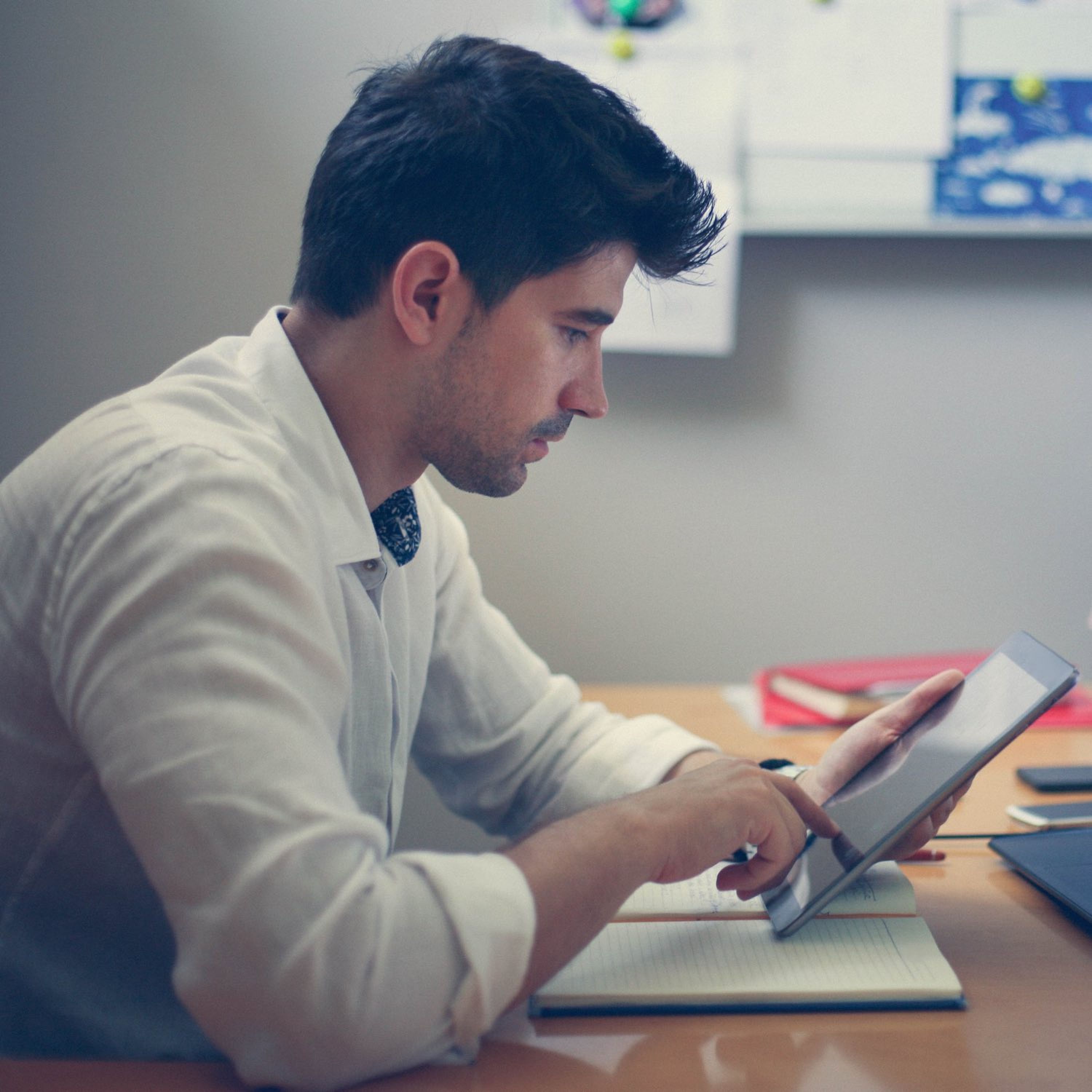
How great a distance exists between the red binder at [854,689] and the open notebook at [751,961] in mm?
436

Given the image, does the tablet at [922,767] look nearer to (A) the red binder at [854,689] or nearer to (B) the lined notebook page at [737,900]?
(B) the lined notebook page at [737,900]

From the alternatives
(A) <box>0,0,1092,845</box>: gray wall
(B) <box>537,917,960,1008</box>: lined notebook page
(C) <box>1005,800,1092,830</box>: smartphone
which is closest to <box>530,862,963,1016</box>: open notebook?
(B) <box>537,917,960,1008</box>: lined notebook page

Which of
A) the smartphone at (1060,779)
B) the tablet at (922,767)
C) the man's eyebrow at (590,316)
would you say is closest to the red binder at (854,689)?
the smartphone at (1060,779)

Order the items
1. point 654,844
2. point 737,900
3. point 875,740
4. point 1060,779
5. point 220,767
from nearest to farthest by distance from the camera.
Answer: point 220,767 < point 654,844 < point 737,900 < point 875,740 < point 1060,779

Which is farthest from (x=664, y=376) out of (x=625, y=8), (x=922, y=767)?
(x=922, y=767)

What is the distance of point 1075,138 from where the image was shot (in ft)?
4.71

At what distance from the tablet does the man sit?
3 centimetres

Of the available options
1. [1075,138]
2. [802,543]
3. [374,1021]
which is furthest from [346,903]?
[1075,138]

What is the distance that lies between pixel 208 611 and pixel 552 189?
1.37 feet

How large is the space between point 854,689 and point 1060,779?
24 cm

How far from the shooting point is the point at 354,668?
0.81 meters

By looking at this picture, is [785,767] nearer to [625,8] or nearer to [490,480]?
[490,480]

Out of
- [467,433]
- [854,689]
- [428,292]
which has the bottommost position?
[854,689]

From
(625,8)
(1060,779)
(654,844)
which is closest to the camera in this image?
(654,844)
